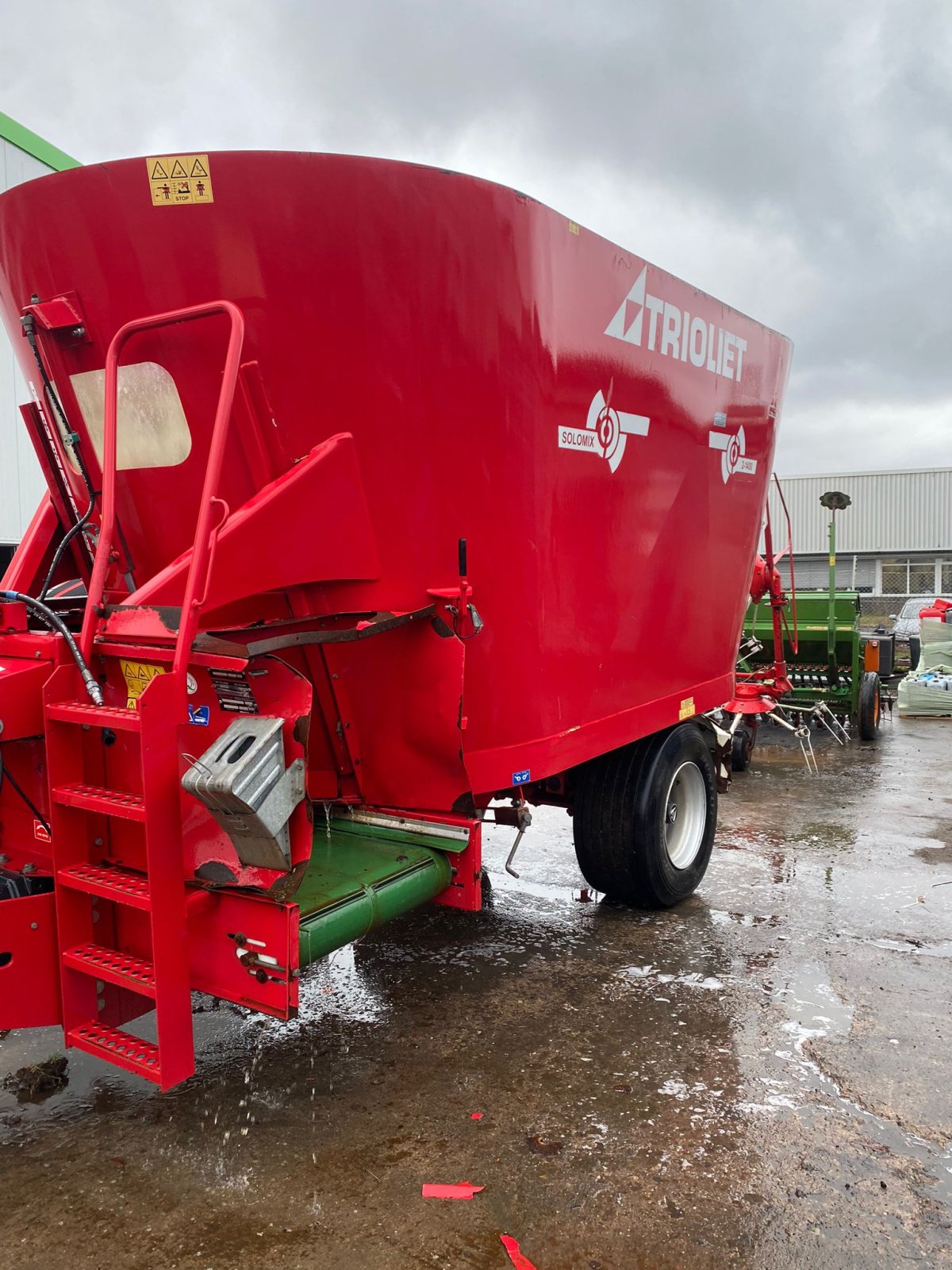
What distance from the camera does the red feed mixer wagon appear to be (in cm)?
266

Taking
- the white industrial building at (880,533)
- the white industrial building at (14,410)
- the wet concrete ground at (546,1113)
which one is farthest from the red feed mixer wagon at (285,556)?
the white industrial building at (880,533)

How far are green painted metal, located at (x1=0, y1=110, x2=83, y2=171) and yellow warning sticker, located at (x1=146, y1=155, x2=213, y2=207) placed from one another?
749 centimetres

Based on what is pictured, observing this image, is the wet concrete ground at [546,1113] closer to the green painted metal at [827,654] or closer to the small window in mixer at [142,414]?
the small window in mixer at [142,414]

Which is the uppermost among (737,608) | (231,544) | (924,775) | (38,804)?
(231,544)

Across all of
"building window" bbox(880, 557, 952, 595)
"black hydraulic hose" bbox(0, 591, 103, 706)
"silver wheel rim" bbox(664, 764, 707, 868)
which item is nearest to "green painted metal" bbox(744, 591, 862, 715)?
"silver wheel rim" bbox(664, 764, 707, 868)

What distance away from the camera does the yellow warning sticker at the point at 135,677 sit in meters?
2.72

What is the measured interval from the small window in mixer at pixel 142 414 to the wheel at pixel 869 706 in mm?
8757

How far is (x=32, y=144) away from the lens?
31.5ft

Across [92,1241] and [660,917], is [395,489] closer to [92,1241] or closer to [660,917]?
[92,1241]

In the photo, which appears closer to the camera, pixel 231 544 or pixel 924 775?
pixel 231 544

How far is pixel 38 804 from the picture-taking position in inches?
120

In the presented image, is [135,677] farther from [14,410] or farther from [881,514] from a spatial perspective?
[881,514]

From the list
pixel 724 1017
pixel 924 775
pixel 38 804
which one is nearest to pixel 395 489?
pixel 38 804

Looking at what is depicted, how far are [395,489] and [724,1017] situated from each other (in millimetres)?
2460
